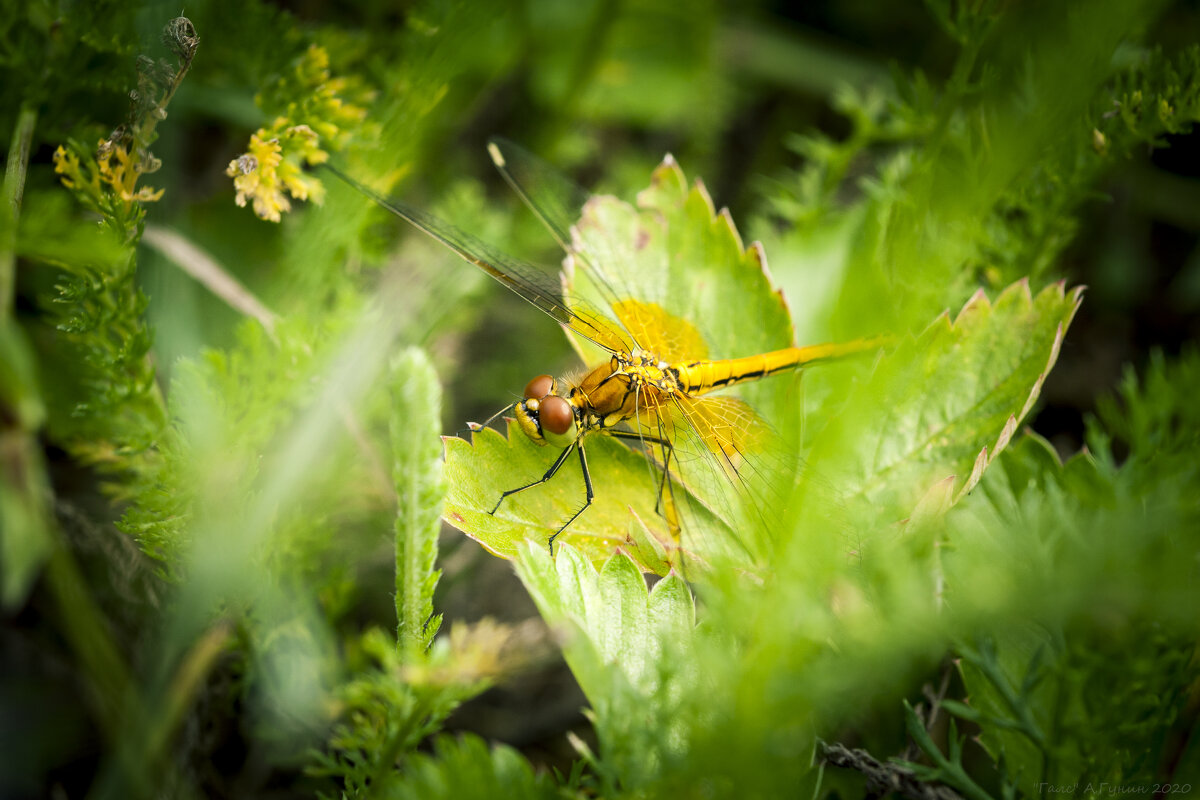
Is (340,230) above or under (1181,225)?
under

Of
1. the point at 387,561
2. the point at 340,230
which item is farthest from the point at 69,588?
the point at 340,230

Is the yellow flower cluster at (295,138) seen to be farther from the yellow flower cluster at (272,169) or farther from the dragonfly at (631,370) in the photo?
the dragonfly at (631,370)

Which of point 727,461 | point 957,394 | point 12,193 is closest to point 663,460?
point 727,461

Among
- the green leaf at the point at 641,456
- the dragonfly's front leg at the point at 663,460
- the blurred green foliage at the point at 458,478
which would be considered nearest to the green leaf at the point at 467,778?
the blurred green foliage at the point at 458,478

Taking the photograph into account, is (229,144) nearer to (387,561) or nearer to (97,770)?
(387,561)

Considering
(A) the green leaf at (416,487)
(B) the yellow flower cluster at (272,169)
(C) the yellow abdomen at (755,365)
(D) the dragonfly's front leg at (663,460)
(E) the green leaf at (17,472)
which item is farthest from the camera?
(C) the yellow abdomen at (755,365)

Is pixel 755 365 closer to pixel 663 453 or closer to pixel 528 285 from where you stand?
pixel 663 453
